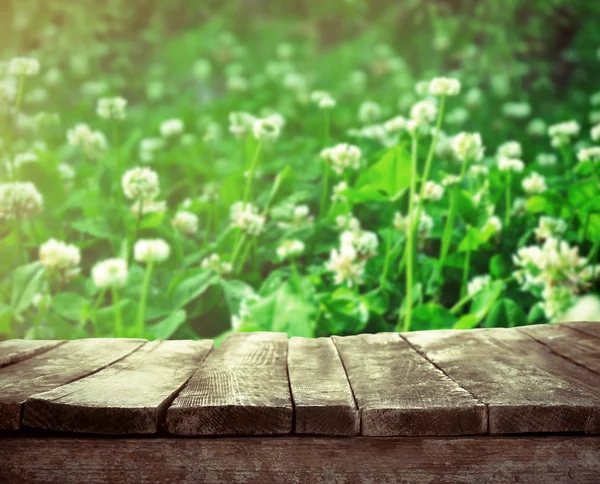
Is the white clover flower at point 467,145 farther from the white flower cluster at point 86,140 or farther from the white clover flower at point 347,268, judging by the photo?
the white flower cluster at point 86,140

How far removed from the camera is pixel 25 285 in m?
1.41

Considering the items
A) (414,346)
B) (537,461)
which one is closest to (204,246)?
(414,346)

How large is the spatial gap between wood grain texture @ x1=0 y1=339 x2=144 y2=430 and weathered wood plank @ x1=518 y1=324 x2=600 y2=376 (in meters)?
0.65

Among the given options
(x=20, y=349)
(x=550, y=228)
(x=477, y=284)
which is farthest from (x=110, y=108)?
(x=550, y=228)

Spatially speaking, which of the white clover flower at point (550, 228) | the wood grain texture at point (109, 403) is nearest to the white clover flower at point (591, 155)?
the white clover flower at point (550, 228)

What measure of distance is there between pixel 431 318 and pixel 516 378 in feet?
1.92

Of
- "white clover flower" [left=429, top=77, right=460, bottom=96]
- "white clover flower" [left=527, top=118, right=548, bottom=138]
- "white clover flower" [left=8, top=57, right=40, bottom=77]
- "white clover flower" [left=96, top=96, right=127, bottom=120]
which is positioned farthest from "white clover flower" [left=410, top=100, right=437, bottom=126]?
"white clover flower" [left=527, top=118, right=548, bottom=138]

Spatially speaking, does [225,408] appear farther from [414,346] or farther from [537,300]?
[537,300]

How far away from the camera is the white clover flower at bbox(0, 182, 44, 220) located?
154 centimetres

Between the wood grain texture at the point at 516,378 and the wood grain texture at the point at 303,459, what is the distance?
2 centimetres

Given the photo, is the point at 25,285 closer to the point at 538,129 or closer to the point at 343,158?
the point at 343,158

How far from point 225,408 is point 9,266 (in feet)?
3.72

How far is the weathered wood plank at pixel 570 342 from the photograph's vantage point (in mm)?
1038

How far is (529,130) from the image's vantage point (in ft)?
9.23
